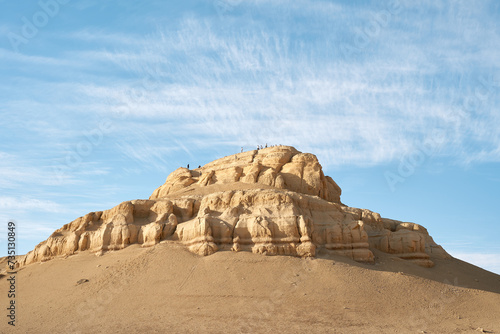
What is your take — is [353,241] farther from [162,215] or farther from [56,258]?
[56,258]

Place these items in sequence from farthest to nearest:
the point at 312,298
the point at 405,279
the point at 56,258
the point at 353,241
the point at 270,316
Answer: the point at 56,258 → the point at 353,241 → the point at 405,279 → the point at 312,298 → the point at 270,316

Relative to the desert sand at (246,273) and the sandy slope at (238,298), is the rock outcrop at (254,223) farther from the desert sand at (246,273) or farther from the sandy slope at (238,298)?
the sandy slope at (238,298)

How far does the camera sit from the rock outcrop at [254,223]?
33.5 meters

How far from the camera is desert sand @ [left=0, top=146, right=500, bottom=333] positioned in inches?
1057

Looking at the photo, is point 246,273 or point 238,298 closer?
point 238,298

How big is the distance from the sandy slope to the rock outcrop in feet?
3.94

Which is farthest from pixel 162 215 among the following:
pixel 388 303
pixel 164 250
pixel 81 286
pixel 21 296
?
pixel 388 303

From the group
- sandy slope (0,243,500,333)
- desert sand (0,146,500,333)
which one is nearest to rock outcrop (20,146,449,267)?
desert sand (0,146,500,333)

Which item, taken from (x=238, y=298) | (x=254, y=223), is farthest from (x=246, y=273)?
(x=254, y=223)

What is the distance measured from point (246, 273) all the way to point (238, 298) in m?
2.58

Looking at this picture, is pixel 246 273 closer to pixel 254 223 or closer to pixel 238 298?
pixel 238 298

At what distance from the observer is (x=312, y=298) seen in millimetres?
28250

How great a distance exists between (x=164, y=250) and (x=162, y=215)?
3767mm

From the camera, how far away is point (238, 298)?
28219mm
